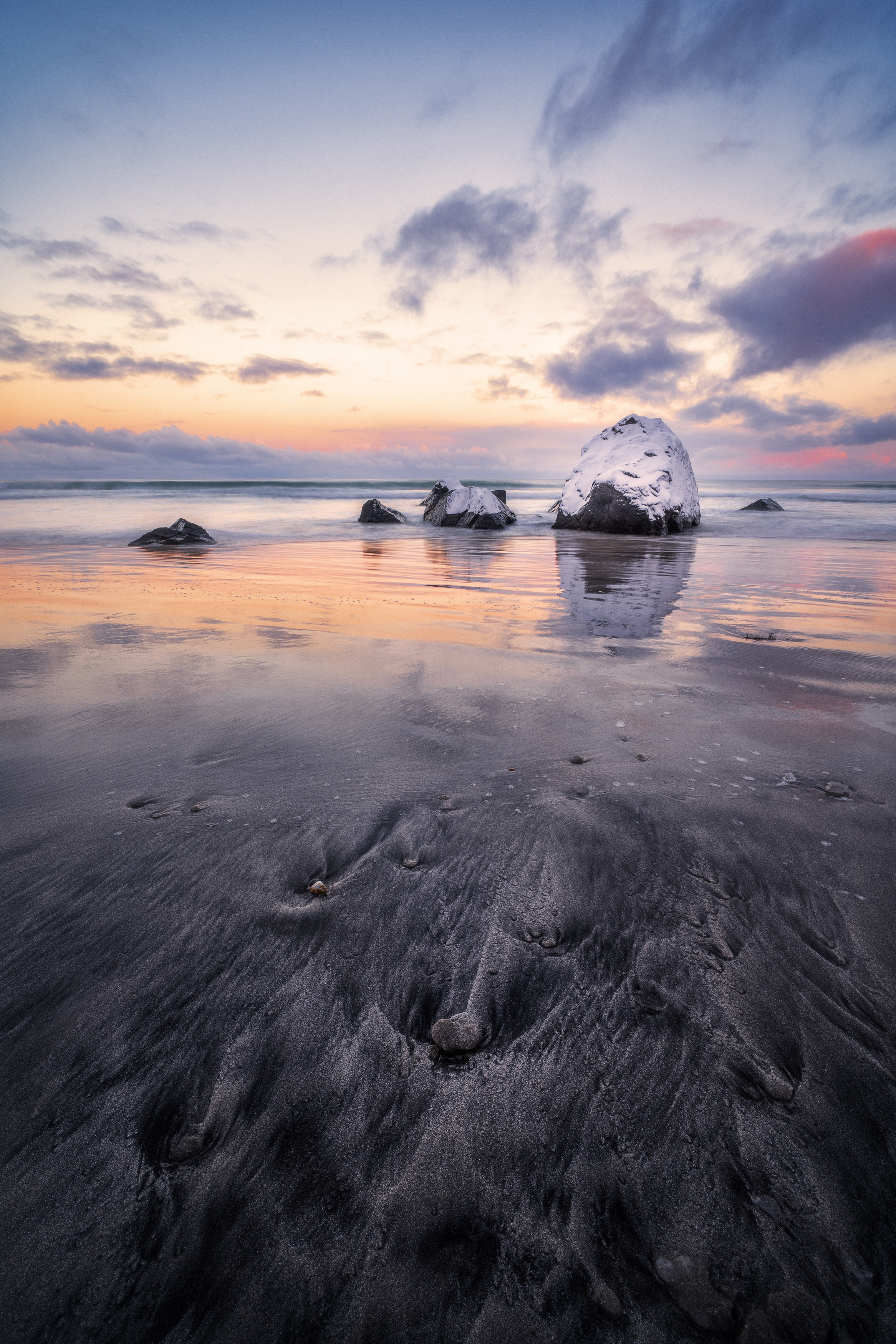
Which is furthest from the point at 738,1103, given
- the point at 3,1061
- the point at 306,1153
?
the point at 3,1061

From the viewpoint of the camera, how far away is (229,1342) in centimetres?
72

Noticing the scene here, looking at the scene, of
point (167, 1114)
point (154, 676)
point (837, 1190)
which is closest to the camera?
point (837, 1190)

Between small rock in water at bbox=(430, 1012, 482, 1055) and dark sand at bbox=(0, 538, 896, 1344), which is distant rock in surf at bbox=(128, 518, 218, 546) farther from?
small rock in water at bbox=(430, 1012, 482, 1055)

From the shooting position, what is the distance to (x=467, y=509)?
603 inches

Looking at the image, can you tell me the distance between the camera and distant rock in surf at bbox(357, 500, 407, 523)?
16250 millimetres

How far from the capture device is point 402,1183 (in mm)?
870

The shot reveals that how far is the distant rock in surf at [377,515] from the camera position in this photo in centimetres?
1625

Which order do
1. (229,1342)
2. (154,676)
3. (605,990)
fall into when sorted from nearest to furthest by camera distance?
(229,1342) < (605,990) < (154,676)

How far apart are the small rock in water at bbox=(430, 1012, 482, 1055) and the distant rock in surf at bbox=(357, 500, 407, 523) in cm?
1604

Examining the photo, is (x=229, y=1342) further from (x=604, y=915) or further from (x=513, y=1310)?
(x=604, y=915)

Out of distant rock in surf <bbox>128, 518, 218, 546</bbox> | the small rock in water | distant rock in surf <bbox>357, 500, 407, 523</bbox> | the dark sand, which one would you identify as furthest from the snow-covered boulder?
the small rock in water

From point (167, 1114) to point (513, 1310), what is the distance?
0.62 metres

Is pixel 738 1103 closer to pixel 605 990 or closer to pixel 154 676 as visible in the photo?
pixel 605 990

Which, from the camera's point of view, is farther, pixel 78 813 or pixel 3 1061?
pixel 78 813
